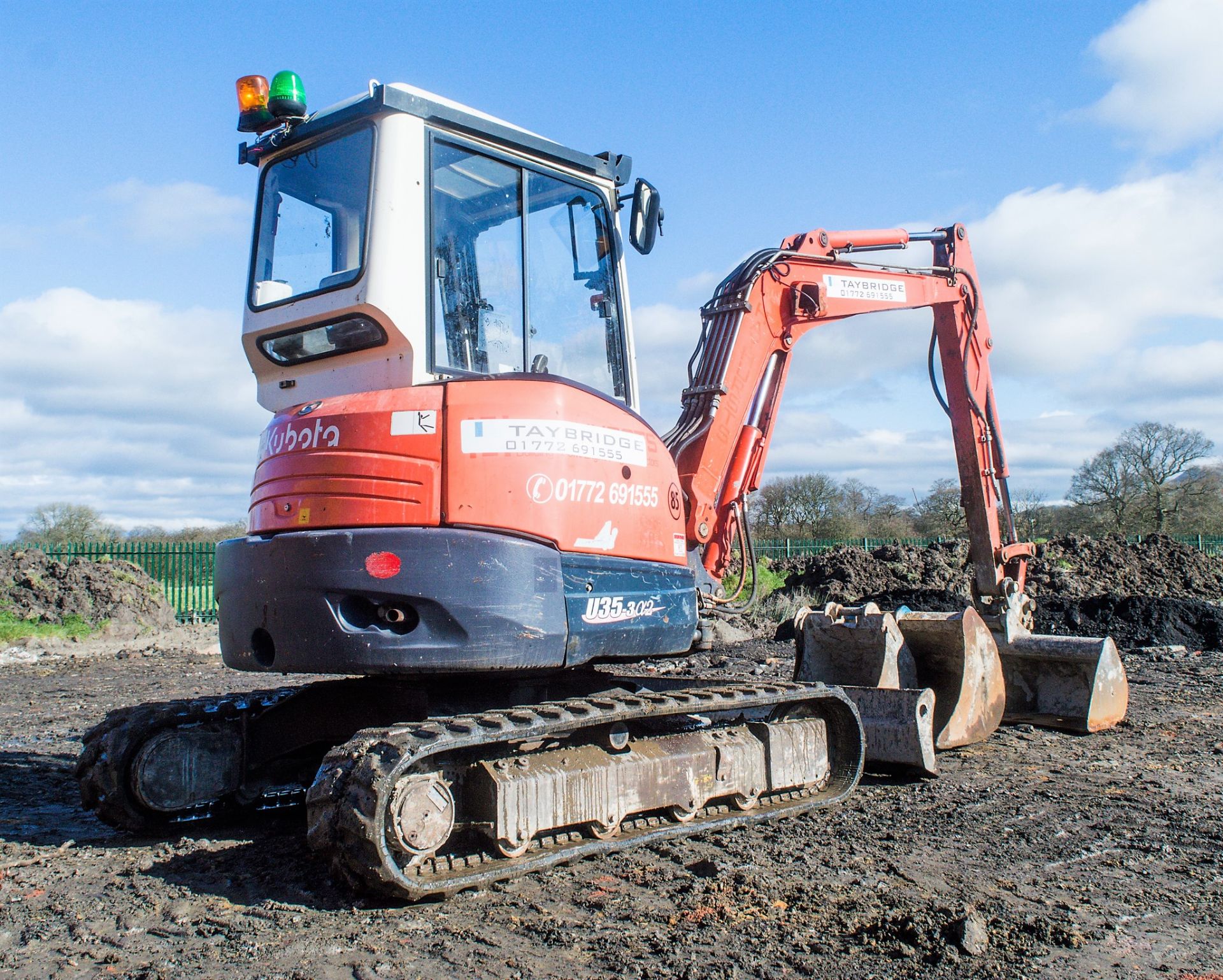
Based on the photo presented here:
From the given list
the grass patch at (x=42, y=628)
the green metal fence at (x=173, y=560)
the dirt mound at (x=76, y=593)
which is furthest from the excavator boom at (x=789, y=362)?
the green metal fence at (x=173, y=560)

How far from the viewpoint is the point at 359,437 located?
4070mm

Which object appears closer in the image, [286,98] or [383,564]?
[383,564]

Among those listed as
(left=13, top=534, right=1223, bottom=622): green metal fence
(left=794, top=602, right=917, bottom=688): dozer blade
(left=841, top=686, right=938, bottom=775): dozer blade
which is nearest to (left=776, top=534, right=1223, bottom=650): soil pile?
(left=794, top=602, right=917, bottom=688): dozer blade

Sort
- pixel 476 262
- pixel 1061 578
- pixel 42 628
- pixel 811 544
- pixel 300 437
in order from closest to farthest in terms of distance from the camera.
Result: 1. pixel 300 437
2. pixel 476 262
3. pixel 42 628
4. pixel 1061 578
5. pixel 811 544

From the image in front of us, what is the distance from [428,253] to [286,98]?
3.49 feet

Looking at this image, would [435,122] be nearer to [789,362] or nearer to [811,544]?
[789,362]

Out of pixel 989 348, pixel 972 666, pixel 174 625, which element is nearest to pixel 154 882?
pixel 972 666

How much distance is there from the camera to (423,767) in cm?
380

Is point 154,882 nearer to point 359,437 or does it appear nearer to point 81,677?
point 359,437

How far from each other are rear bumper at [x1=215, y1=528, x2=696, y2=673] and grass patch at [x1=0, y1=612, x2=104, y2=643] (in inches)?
493

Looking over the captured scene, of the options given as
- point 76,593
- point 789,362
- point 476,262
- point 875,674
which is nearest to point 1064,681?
point 875,674

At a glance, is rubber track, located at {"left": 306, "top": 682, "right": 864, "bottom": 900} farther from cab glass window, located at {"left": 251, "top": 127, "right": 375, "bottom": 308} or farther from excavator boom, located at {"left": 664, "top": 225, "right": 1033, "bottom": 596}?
cab glass window, located at {"left": 251, "top": 127, "right": 375, "bottom": 308}

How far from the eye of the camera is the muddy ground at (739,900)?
308cm

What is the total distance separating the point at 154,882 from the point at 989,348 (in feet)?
21.7
